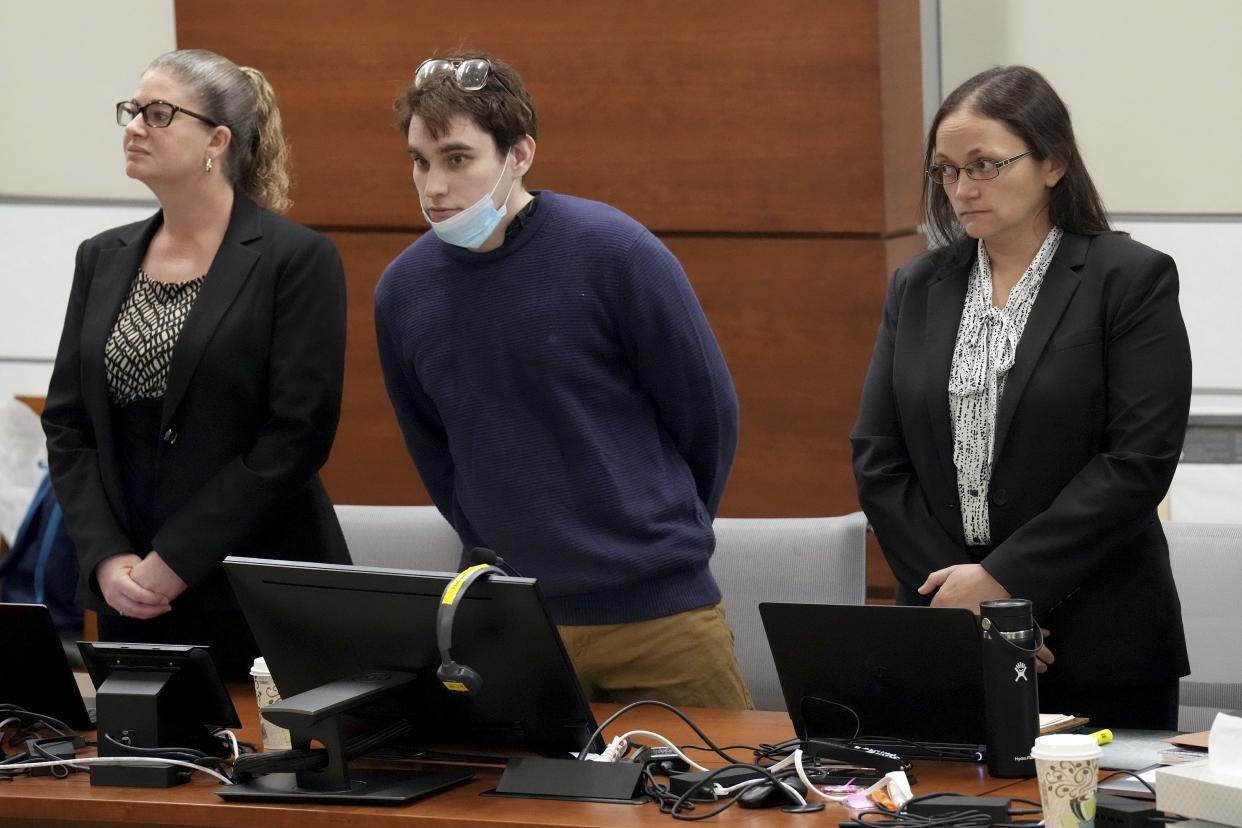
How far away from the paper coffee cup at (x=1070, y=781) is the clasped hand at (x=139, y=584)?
149 cm

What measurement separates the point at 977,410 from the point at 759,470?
4.63ft

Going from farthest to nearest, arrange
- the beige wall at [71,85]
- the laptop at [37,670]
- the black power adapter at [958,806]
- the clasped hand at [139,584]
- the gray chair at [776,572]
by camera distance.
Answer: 1. the beige wall at [71,85]
2. the gray chair at [776,572]
3. the clasped hand at [139,584]
4. the laptop at [37,670]
5. the black power adapter at [958,806]

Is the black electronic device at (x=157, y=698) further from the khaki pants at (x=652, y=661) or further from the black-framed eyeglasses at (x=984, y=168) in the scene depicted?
the black-framed eyeglasses at (x=984, y=168)

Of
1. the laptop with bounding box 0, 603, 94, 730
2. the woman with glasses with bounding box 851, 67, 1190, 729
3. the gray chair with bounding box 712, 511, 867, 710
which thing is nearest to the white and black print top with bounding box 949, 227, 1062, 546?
the woman with glasses with bounding box 851, 67, 1190, 729


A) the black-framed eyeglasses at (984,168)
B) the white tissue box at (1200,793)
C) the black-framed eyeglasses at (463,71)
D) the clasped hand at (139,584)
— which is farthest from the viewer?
the clasped hand at (139,584)

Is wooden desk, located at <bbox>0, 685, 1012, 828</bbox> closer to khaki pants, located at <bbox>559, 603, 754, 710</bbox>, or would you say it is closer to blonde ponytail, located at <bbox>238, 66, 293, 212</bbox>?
khaki pants, located at <bbox>559, 603, 754, 710</bbox>

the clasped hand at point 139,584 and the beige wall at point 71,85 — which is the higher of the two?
the beige wall at point 71,85

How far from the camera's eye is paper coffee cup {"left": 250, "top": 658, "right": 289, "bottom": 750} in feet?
6.95

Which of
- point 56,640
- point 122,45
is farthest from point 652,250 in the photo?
point 122,45

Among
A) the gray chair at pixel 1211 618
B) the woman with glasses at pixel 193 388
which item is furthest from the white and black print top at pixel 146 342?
the gray chair at pixel 1211 618

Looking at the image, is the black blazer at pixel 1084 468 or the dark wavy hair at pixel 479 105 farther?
the dark wavy hair at pixel 479 105

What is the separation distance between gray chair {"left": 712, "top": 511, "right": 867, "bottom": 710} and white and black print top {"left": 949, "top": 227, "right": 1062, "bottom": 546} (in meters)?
0.61

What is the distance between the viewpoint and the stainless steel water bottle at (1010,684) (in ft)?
6.25

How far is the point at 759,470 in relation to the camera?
12.4ft
